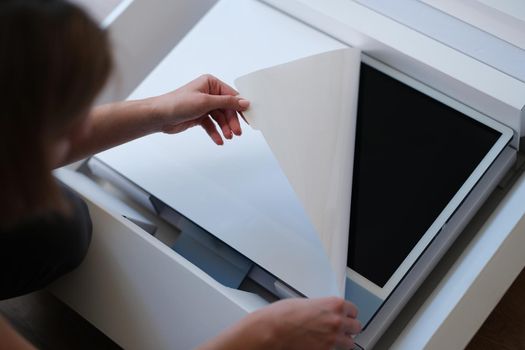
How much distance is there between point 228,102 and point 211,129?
6 centimetres

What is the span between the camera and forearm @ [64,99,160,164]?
0.85m

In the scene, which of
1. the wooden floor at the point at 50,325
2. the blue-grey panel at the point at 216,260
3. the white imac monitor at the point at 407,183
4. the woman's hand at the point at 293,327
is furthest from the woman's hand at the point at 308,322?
the wooden floor at the point at 50,325

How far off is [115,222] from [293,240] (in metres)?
0.24

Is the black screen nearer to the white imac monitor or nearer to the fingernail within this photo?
the white imac monitor

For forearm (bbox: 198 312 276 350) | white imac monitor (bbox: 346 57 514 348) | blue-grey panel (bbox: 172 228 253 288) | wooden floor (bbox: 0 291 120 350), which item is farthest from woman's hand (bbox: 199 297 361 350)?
wooden floor (bbox: 0 291 120 350)

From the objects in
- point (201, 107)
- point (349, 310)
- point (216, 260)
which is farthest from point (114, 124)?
point (349, 310)

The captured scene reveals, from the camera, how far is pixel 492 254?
2.72ft

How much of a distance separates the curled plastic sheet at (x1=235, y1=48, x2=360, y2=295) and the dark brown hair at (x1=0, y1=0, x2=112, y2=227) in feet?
1.27

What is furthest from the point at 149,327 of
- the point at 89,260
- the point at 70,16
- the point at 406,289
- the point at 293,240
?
the point at 70,16

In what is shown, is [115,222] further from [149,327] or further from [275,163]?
[275,163]

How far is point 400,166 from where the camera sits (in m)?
0.94

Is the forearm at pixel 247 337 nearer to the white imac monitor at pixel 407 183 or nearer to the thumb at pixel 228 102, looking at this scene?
the white imac monitor at pixel 407 183

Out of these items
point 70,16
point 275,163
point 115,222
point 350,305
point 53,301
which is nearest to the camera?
point 70,16

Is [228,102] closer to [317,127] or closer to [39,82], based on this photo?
[317,127]
